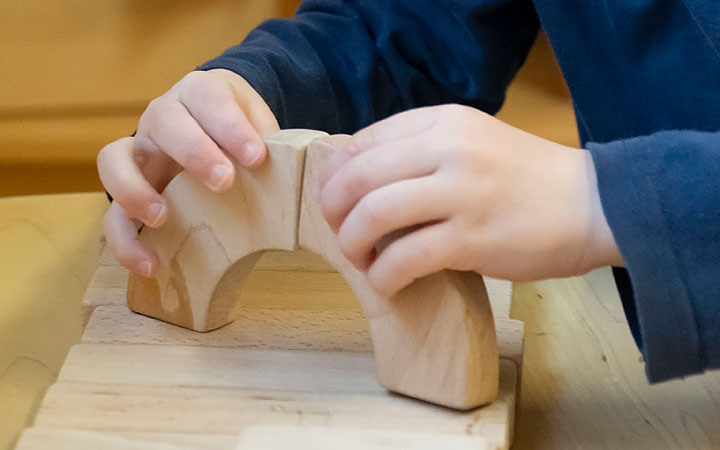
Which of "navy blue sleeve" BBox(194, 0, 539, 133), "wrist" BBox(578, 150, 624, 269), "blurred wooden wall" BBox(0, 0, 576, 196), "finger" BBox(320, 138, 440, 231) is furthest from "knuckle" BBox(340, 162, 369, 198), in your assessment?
"blurred wooden wall" BBox(0, 0, 576, 196)

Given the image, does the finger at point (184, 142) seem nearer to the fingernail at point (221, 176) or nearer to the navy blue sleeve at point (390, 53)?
the fingernail at point (221, 176)

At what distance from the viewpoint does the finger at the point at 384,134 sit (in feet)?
1.42

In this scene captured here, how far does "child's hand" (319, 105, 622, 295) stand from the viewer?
Answer: 408 millimetres

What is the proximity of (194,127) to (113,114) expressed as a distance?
78 centimetres

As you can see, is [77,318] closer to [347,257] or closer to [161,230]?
[161,230]

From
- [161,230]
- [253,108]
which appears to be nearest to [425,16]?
[253,108]

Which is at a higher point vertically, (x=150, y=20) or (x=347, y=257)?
(x=347, y=257)

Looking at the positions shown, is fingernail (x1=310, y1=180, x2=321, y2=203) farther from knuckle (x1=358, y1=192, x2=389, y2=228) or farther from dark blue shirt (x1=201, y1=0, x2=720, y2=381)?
dark blue shirt (x1=201, y1=0, x2=720, y2=381)

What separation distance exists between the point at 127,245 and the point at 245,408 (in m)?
0.15

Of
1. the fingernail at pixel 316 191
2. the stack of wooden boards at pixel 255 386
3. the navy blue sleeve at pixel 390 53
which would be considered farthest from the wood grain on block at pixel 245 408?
the navy blue sleeve at pixel 390 53

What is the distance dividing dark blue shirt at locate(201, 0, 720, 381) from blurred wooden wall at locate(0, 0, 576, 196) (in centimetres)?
34

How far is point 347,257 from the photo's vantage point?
1.43 feet

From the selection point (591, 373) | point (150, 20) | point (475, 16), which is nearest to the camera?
point (591, 373)

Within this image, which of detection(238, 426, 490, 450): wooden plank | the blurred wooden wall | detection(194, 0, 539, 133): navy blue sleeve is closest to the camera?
detection(238, 426, 490, 450): wooden plank
